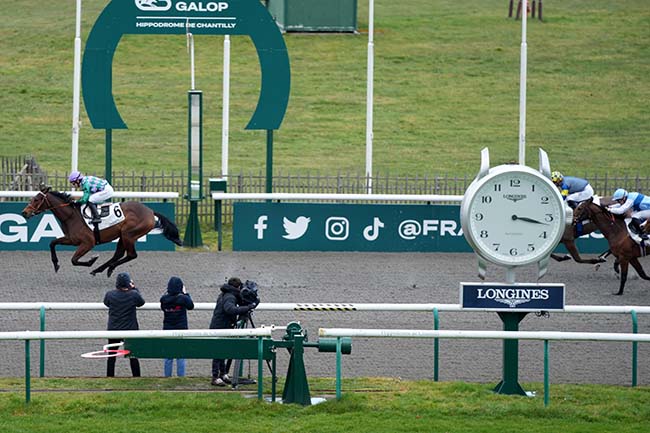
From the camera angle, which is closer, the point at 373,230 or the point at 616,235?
the point at 616,235

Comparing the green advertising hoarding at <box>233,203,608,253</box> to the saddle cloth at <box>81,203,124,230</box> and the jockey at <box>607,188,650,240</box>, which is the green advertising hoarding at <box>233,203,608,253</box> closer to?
the jockey at <box>607,188,650,240</box>

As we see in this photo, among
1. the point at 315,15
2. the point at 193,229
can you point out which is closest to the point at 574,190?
the point at 193,229

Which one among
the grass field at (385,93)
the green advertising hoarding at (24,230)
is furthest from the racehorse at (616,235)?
the grass field at (385,93)

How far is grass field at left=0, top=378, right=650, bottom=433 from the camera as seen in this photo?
39.8 ft

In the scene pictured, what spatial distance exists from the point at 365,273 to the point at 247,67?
22030 mm

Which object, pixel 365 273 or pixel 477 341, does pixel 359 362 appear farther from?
pixel 365 273

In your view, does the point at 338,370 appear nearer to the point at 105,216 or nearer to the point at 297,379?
the point at 297,379

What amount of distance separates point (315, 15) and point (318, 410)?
1149 inches

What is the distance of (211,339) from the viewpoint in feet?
42.4

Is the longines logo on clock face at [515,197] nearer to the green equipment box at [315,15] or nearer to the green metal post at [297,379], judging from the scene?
the green metal post at [297,379]

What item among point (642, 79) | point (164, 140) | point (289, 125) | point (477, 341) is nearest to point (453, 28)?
point (642, 79)

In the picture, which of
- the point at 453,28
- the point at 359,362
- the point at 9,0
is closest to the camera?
the point at 359,362

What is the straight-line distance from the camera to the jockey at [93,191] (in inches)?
812

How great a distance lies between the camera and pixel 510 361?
13.3 metres
